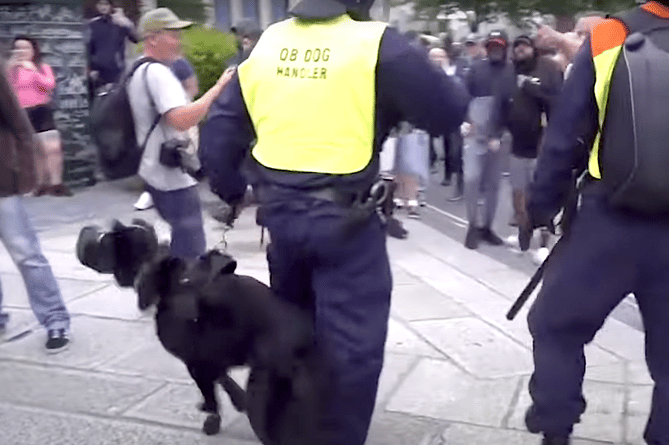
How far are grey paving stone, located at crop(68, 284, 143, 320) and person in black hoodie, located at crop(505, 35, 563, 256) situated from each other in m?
2.97

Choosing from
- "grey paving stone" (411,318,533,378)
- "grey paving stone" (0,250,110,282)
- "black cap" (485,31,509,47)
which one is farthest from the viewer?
"black cap" (485,31,509,47)

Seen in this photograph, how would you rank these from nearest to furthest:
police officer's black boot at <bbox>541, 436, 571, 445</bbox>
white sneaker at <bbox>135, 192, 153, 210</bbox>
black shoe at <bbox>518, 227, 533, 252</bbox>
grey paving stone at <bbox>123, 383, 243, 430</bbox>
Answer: police officer's black boot at <bbox>541, 436, 571, 445</bbox>, grey paving stone at <bbox>123, 383, 243, 430</bbox>, black shoe at <bbox>518, 227, 533, 252</bbox>, white sneaker at <bbox>135, 192, 153, 210</bbox>

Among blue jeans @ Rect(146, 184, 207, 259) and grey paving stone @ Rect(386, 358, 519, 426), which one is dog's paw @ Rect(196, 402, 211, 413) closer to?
grey paving stone @ Rect(386, 358, 519, 426)

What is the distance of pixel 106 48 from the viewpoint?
10703 mm

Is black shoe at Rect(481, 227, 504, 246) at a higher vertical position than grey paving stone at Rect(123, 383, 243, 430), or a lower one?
lower

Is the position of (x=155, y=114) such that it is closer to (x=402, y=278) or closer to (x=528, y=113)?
(x=402, y=278)

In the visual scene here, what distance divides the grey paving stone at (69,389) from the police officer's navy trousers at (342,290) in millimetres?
1430

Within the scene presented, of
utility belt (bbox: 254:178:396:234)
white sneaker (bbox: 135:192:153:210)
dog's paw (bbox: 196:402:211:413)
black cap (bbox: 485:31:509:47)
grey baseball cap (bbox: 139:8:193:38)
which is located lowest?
white sneaker (bbox: 135:192:153:210)

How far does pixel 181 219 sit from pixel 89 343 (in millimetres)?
845

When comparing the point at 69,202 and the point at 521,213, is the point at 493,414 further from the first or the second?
the point at 69,202

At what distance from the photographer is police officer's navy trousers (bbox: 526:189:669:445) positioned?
122 inches

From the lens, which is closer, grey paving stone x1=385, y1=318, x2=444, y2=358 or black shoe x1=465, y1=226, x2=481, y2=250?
grey paving stone x1=385, y1=318, x2=444, y2=358

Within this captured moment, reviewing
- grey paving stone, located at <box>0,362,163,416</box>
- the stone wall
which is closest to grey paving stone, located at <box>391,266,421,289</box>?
grey paving stone, located at <box>0,362,163,416</box>

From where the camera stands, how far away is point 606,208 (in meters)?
3.12
